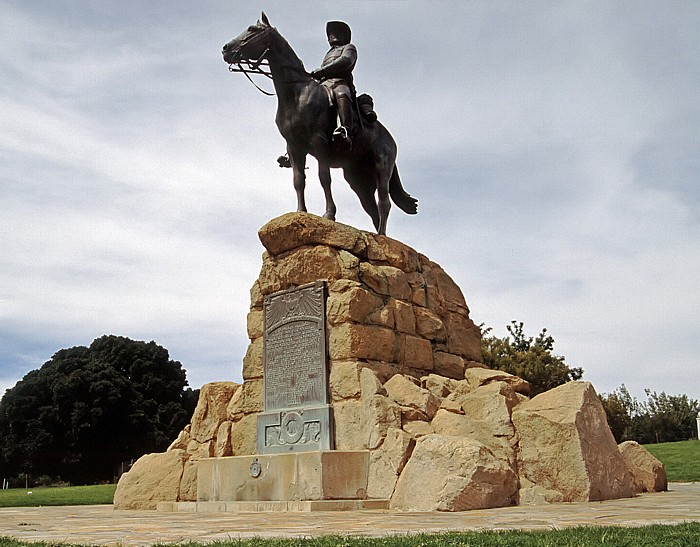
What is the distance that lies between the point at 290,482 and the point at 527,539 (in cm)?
425

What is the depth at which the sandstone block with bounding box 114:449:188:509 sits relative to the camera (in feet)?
31.1

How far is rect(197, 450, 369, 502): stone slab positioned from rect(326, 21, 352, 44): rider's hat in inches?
226

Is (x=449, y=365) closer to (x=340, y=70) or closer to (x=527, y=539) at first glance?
(x=340, y=70)

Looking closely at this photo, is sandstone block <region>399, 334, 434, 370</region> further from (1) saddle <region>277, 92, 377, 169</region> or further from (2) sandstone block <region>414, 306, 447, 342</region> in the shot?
(1) saddle <region>277, 92, 377, 169</region>

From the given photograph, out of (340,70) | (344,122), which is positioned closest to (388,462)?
(344,122)

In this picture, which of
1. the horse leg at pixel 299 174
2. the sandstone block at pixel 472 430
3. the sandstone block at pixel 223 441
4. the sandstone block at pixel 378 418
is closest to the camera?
the sandstone block at pixel 472 430

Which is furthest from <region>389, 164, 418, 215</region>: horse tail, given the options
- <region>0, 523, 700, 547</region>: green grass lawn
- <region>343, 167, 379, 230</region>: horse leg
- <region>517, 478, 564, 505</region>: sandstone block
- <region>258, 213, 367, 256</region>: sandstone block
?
<region>0, 523, 700, 547</region>: green grass lawn

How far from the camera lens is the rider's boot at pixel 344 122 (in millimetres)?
9781

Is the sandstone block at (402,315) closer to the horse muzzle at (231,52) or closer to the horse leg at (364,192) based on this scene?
the horse leg at (364,192)

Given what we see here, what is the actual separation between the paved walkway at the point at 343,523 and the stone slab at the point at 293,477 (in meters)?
0.87

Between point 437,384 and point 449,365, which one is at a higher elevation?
point 449,365

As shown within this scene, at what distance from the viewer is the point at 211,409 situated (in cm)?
1025

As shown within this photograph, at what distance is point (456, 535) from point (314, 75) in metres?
7.31

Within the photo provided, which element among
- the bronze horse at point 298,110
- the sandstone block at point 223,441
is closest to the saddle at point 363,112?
the bronze horse at point 298,110
